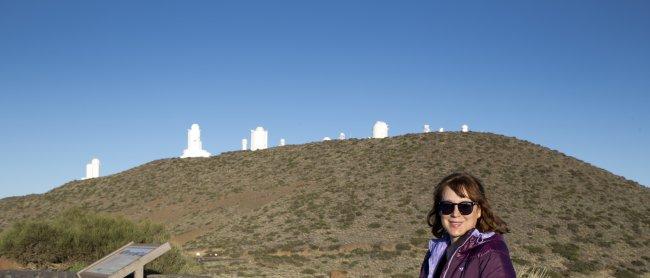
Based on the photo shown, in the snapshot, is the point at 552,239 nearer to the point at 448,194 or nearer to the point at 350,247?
the point at 350,247

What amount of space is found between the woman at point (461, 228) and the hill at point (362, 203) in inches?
754

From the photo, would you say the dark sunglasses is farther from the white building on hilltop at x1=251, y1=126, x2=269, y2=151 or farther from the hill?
the white building on hilltop at x1=251, y1=126, x2=269, y2=151

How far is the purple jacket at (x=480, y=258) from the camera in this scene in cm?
308

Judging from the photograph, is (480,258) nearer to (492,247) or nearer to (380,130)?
(492,247)

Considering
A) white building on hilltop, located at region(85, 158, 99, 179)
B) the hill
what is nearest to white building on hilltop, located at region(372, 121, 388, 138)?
the hill

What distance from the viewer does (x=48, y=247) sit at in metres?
16.7

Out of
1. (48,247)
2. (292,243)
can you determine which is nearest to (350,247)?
(292,243)

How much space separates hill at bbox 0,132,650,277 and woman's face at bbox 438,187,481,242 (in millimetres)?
19218

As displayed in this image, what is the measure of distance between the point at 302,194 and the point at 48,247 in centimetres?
2771

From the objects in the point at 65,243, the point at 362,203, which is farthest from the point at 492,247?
the point at 362,203

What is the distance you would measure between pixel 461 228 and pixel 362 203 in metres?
36.4

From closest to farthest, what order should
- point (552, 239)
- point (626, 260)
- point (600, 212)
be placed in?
point (626, 260), point (552, 239), point (600, 212)

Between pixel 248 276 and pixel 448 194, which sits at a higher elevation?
pixel 448 194

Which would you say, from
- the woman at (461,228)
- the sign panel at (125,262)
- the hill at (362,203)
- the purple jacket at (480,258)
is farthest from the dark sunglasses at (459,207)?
the hill at (362,203)
